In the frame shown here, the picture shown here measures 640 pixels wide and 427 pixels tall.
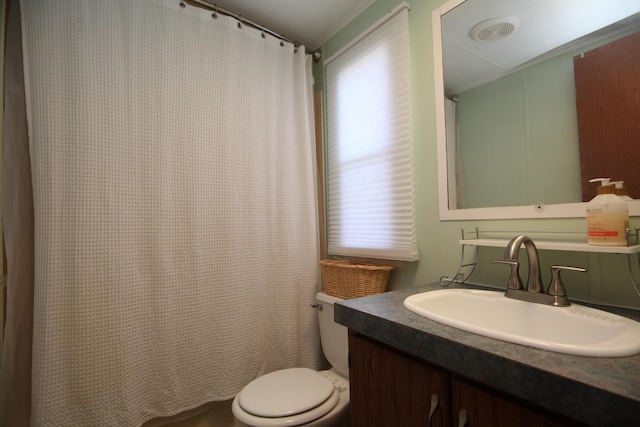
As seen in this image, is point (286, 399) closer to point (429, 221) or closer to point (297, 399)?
point (297, 399)

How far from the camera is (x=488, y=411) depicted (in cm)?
58

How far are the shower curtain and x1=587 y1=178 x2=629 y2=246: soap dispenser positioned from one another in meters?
1.26

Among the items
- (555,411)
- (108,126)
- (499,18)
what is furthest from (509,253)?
(108,126)

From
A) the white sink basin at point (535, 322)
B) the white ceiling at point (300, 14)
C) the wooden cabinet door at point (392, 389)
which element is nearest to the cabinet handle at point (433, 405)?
the wooden cabinet door at point (392, 389)

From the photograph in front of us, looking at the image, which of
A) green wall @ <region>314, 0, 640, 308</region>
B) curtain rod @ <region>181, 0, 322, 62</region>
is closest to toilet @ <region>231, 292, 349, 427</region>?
green wall @ <region>314, 0, 640, 308</region>

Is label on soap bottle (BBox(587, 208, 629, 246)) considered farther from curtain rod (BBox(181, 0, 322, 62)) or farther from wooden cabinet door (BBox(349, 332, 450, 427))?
curtain rod (BBox(181, 0, 322, 62))

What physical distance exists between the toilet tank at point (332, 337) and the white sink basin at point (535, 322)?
60cm

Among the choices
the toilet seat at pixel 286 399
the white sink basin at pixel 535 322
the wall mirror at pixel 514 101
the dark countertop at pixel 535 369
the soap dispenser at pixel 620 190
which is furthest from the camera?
the toilet seat at pixel 286 399

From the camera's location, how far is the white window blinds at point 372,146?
4.49ft

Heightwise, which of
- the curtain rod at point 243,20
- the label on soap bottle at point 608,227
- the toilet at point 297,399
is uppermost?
the curtain rod at point 243,20

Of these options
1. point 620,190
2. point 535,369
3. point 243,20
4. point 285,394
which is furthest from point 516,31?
point 285,394

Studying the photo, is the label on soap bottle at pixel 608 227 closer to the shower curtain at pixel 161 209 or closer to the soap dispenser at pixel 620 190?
the soap dispenser at pixel 620 190

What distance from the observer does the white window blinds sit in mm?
1369

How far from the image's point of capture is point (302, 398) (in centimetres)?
112
